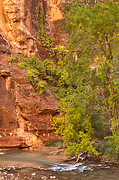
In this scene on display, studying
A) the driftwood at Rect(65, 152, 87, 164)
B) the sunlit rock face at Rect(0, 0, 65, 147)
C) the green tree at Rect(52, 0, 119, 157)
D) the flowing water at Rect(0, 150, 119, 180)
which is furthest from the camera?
the sunlit rock face at Rect(0, 0, 65, 147)

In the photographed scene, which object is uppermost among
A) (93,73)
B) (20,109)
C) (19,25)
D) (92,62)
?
(19,25)

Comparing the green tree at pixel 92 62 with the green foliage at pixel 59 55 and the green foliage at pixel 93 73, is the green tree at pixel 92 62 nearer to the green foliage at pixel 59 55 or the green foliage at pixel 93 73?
the green foliage at pixel 93 73

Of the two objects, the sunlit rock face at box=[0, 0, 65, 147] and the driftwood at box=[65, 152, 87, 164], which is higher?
the sunlit rock face at box=[0, 0, 65, 147]

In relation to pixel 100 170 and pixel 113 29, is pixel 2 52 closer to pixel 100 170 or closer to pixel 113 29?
pixel 113 29

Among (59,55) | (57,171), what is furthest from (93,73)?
(59,55)

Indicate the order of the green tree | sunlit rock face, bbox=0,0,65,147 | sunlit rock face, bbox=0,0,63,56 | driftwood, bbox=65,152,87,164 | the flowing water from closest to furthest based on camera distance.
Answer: the flowing water → the green tree → driftwood, bbox=65,152,87,164 → sunlit rock face, bbox=0,0,65,147 → sunlit rock face, bbox=0,0,63,56

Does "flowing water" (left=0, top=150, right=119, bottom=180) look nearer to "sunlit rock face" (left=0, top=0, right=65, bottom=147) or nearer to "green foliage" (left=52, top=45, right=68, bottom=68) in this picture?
"sunlit rock face" (left=0, top=0, right=65, bottom=147)

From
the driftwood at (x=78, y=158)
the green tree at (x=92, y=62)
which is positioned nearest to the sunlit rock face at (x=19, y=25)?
the green tree at (x=92, y=62)

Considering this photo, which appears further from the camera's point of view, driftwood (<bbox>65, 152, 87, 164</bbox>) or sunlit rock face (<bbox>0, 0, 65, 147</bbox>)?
sunlit rock face (<bbox>0, 0, 65, 147</bbox>)

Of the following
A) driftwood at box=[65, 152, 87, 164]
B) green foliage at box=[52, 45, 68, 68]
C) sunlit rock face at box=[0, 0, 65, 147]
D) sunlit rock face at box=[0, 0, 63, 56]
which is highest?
sunlit rock face at box=[0, 0, 63, 56]

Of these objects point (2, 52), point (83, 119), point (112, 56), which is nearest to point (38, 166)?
point (83, 119)

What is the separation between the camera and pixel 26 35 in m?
21.6

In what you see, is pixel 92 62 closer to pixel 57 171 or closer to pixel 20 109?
pixel 57 171

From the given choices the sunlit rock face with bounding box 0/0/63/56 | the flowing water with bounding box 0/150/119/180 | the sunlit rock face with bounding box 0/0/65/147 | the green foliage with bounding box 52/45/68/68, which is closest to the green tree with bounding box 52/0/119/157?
the flowing water with bounding box 0/150/119/180
